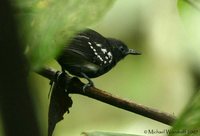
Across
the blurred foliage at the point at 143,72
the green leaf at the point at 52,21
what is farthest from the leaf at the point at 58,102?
the green leaf at the point at 52,21

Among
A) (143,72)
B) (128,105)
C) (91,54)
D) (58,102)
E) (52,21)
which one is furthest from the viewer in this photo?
(143,72)

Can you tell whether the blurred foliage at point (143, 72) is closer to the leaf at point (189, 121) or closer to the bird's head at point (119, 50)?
the bird's head at point (119, 50)

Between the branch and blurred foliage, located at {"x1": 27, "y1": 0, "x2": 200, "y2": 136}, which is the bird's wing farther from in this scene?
the branch

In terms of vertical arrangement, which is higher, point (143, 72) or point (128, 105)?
point (128, 105)

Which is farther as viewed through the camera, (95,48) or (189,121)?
(95,48)

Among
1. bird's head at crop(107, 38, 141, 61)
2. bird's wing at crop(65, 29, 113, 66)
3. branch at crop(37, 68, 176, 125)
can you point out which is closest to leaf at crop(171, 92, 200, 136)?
branch at crop(37, 68, 176, 125)

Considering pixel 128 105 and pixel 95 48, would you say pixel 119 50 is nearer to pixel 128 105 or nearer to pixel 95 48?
pixel 95 48

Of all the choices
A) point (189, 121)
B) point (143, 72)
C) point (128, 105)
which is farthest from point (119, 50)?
point (189, 121)
